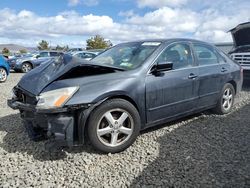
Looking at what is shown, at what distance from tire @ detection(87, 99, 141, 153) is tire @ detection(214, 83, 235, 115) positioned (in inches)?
90.3

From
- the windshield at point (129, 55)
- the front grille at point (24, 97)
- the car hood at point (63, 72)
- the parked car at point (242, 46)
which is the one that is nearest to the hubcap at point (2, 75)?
the windshield at point (129, 55)

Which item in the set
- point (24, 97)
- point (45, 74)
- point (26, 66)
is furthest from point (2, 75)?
point (45, 74)

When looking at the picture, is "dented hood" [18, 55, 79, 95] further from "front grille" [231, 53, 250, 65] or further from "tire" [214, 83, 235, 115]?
"front grille" [231, 53, 250, 65]

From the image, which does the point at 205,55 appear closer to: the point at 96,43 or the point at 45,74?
the point at 45,74

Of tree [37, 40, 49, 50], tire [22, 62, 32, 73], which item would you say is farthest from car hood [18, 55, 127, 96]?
tree [37, 40, 49, 50]

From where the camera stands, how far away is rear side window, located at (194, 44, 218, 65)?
4.99 metres

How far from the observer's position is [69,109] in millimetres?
3363

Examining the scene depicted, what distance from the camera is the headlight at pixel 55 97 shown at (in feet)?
11.1

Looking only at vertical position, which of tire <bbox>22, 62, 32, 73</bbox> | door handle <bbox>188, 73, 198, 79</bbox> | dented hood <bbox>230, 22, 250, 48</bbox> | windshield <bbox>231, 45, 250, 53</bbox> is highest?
dented hood <bbox>230, 22, 250, 48</bbox>

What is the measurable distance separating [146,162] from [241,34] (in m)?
7.52

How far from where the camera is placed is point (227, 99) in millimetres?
5660

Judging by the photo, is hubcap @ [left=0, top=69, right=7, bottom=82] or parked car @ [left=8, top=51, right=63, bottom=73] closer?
hubcap @ [left=0, top=69, right=7, bottom=82]

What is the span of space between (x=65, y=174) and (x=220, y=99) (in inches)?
136

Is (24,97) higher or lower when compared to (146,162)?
higher
